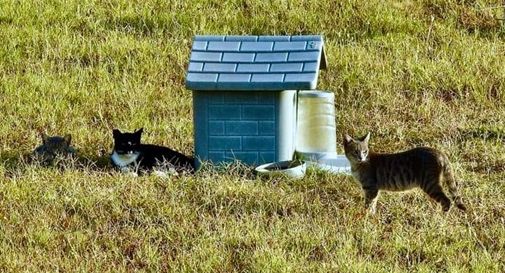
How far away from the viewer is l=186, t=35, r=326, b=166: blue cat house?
8961 millimetres

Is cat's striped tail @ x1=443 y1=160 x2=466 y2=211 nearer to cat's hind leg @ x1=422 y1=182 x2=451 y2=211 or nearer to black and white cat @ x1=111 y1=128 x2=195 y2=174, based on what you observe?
cat's hind leg @ x1=422 y1=182 x2=451 y2=211

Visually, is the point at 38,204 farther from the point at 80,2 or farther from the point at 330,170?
the point at 80,2

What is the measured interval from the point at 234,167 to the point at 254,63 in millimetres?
864

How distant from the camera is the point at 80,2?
13.6 m

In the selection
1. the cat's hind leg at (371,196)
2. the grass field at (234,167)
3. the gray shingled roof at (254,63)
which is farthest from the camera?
the gray shingled roof at (254,63)

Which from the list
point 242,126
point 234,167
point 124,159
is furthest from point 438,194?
point 124,159

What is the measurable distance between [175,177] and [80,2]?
216 inches

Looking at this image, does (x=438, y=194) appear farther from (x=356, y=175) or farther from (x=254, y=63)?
(x=254, y=63)

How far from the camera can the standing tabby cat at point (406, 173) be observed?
25.9 ft

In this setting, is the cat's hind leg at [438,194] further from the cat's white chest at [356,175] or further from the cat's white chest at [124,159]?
the cat's white chest at [124,159]

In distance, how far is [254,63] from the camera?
900 centimetres

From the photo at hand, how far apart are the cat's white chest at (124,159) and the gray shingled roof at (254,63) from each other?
0.71 metres

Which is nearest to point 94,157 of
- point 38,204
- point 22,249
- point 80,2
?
point 38,204

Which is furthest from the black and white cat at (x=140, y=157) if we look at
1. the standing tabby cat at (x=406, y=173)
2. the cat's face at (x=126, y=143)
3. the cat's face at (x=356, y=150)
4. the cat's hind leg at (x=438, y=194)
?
the cat's hind leg at (x=438, y=194)
